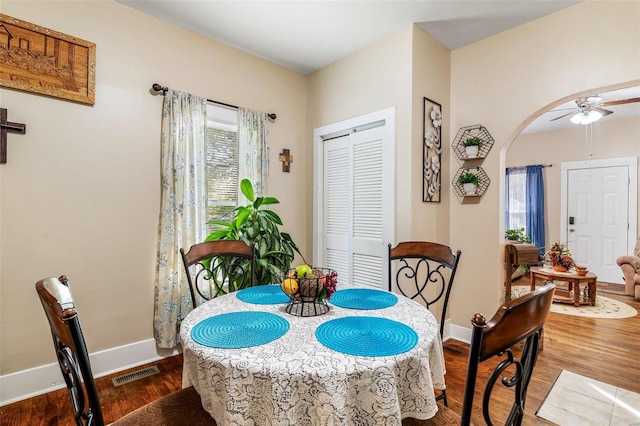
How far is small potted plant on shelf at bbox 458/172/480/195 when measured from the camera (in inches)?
114

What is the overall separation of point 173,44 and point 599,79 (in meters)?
3.34

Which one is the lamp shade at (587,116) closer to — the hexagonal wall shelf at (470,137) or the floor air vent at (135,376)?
the hexagonal wall shelf at (470,137)

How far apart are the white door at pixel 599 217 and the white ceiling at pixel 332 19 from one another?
4532mm

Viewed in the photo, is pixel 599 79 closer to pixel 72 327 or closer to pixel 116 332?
pixel 72 327

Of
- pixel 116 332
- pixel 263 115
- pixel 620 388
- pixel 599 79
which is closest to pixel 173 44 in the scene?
pixel 263 115

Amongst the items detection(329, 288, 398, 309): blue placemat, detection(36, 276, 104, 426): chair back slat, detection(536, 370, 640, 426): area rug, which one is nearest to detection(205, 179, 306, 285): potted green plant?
detection(329, 288, 398, 309): blue placemat

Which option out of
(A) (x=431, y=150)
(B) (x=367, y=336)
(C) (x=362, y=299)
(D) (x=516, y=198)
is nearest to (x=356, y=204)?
(A) (x=431, y=150)

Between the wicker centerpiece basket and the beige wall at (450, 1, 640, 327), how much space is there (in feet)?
6.91

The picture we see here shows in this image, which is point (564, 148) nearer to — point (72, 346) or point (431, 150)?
point (431, 150)

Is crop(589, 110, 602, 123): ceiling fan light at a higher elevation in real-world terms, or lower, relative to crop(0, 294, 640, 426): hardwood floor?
higher

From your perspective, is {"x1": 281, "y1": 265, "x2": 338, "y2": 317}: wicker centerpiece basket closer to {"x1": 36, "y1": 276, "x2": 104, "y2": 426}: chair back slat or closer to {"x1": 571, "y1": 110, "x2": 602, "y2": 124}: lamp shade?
{"x1": 36, "y1": 276, "x2": 104, "y2": 426}: chair back slat

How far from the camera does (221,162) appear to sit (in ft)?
9.70

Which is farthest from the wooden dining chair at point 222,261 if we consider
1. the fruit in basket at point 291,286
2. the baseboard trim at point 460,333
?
the baseboard trim at point 460,333

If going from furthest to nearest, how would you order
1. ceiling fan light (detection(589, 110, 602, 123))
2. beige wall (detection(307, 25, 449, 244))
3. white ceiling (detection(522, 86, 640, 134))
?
1. white ceiling (detection(522, 86, 640, 134))
2. ceiling fan light (detection(589, 110, 602, 123))
3. beige wall (detection(307, 25, 449, 244))
